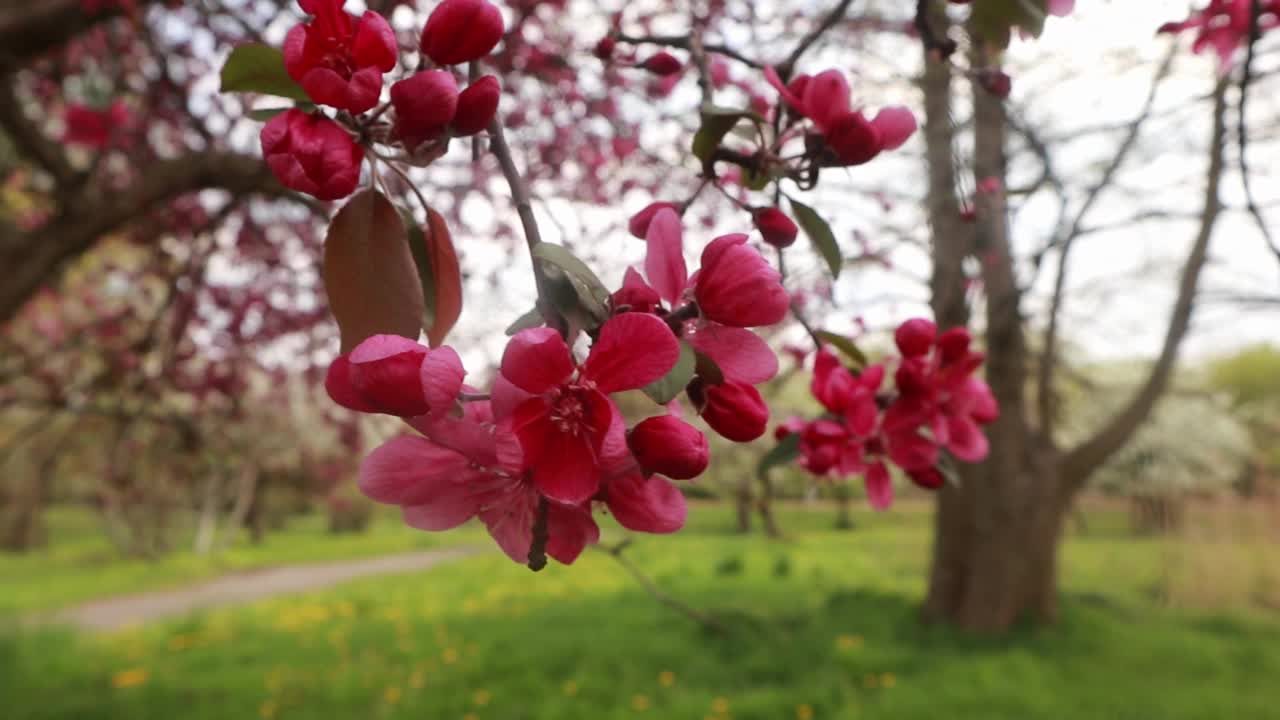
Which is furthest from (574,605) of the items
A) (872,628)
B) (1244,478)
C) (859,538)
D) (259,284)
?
(1244,478)

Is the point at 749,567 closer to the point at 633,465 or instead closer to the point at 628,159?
the point at 628,159

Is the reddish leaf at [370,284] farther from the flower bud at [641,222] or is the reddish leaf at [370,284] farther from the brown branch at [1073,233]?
the brown branch at [1073,233]

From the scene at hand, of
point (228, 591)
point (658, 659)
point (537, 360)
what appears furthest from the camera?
point (228, 591)

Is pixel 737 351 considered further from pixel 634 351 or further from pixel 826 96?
pixel 826 96

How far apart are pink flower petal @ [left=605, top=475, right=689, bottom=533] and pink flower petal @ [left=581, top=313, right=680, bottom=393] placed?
102 millimetres

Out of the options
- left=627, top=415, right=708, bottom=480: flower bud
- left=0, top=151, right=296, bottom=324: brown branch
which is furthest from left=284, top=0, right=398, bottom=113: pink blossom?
left=0, top=151, right=296, bottom=324: brown branch

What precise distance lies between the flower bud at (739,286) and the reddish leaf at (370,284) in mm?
171

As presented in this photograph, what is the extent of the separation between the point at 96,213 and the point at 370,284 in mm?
2555

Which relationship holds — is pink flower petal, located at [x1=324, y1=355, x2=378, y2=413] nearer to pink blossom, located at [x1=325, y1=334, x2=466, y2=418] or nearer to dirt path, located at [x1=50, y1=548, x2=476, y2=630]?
pink blossom, located at [x1=325, y1=334, x2=466, y2=418]

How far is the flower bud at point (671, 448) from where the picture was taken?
448 millimetres

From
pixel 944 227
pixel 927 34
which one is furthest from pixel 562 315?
pixel 944 227

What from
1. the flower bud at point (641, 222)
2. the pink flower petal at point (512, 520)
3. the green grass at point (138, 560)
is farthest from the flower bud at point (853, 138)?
the green grass at point (138, 560)

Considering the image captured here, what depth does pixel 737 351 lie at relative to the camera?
54 cm

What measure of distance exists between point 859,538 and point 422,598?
478cm
